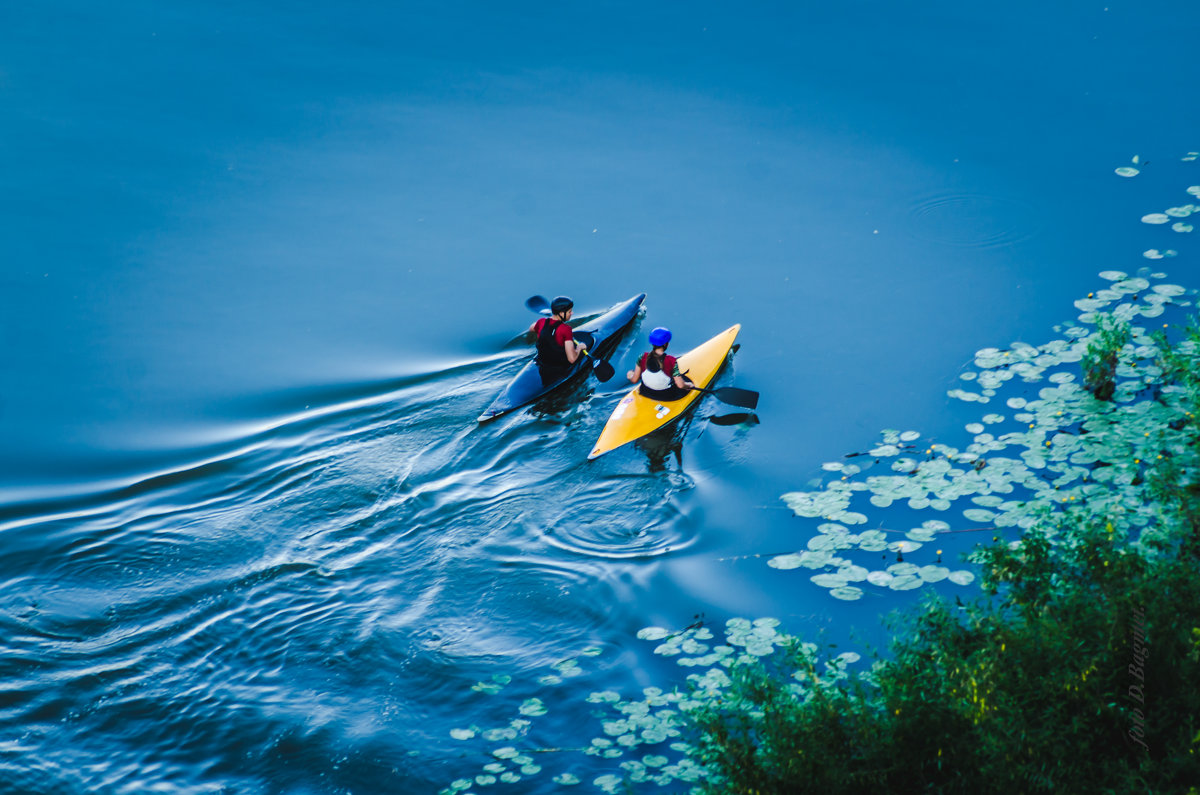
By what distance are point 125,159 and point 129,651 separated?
25.2ft

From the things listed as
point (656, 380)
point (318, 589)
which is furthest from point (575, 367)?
point (318, 589)

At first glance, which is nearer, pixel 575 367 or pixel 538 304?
pixel 575 367

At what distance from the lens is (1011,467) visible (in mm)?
5836

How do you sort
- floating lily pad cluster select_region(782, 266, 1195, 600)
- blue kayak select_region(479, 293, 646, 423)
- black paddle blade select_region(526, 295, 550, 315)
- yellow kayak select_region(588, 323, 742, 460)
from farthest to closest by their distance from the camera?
black paddle blade select_region(526, 295, 550, 315), blue kayak select_region(479, 293, 646, 423), yellow kayak select_region(588, 323, 742, 460), floating lily pad cluster select_region(782, 266, 1195, 600)

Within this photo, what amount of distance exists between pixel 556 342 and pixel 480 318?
3.90 feet

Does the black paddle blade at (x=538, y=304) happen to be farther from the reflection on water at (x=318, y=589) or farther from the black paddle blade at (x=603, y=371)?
the reflection on water at (x=318, y=589)

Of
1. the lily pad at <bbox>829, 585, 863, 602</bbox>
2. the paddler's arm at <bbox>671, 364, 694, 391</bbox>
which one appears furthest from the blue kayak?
the lily pad at <bbox>829, 585, 863, 602</bbox>

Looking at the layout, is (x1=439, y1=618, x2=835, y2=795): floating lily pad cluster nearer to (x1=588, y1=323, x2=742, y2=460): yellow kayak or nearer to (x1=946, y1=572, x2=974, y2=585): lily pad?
(x1=946, y1=572, x2=974, y2=585): lily pad

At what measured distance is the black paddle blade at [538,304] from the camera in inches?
314

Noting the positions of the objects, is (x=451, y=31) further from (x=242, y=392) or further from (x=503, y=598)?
(x=503, y=598)

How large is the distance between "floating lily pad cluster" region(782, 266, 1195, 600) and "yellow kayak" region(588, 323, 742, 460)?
1443 mm

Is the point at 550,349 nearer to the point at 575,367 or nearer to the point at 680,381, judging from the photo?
the point at 575,367

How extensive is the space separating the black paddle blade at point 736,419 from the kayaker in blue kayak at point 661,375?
13.1 inches

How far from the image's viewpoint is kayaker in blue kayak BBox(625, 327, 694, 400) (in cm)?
727
